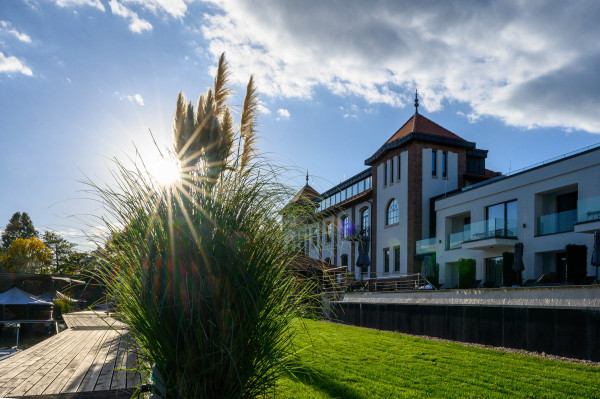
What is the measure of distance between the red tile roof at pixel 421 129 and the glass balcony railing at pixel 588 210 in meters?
10.4

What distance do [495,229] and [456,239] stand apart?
2.50 meters

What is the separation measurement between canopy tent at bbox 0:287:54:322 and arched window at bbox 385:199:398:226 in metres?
16.9

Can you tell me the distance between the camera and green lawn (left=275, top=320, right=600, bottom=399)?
4520 mm

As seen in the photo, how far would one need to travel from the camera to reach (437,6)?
7266 millimetres

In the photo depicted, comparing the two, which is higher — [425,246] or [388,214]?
[388,214]

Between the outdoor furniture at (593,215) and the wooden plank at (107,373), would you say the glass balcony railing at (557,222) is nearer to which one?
the outdoor furniture at (593,215)

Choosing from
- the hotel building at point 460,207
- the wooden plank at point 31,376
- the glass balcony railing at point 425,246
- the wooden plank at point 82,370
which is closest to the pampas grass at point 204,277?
the wooden plank at point 82,370

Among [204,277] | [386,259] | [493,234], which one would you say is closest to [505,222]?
[493,234]

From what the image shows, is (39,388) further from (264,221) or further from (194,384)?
(264,221)

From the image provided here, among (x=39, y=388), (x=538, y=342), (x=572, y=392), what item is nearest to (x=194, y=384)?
(x=39, y=388)

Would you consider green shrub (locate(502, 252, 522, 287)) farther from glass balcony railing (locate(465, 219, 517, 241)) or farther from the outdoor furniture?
the outdoor furniture

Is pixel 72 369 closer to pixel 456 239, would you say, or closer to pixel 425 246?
pixel 456 239

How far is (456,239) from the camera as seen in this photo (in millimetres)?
21203

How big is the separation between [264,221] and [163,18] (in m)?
3.16
